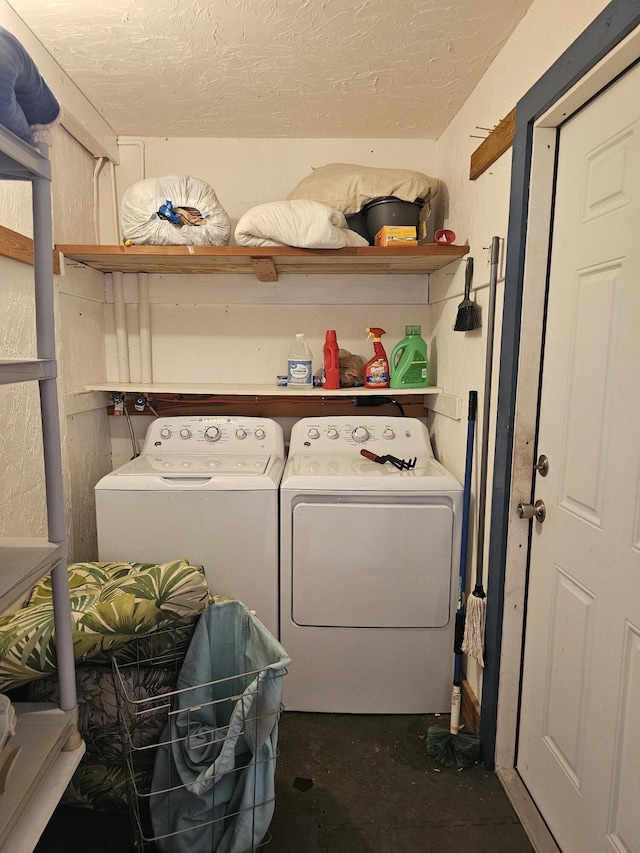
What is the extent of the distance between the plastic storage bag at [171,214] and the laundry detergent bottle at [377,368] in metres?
0.82

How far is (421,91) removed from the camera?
2043mm

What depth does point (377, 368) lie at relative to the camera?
2.44 m

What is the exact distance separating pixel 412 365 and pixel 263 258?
2.67 feet

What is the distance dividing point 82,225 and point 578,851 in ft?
9.00

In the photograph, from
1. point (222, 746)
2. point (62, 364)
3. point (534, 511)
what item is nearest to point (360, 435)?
point (534, 511)

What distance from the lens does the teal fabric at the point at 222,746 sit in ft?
4.32

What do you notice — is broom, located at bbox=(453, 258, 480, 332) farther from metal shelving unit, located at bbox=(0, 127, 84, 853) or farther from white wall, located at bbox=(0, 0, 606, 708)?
metal shelving unit, located at bbox=(0, 127, 84, 853)

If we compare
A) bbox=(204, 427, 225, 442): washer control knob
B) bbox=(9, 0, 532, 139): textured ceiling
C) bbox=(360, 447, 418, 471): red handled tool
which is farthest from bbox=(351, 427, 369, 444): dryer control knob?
bbox=(9, 0, 532, 139): textured ceiling

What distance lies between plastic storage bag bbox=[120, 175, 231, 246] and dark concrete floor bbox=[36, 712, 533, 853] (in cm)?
190

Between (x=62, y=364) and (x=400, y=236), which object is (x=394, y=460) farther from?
(x=62, y=364)

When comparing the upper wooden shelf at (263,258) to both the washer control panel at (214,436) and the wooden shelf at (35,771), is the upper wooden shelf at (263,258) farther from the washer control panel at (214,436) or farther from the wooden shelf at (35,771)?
the wooden shelf at (35,771)

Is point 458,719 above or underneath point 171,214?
underneath

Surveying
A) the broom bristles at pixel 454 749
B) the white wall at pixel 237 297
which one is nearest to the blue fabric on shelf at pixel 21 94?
the white wall at pixel 237 297

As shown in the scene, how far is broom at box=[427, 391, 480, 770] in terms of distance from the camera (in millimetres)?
1805
